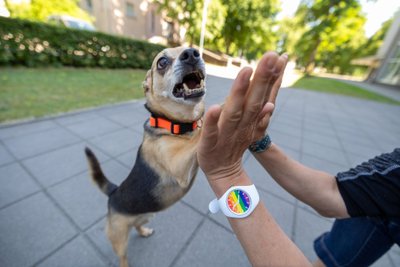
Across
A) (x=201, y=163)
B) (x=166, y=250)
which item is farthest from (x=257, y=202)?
(x=166, y=250)

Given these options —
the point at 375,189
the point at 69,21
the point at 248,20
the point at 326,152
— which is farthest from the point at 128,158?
the point at 248,20

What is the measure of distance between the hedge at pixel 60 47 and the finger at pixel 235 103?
1005 cm

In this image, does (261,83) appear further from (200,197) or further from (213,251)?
(200,197)

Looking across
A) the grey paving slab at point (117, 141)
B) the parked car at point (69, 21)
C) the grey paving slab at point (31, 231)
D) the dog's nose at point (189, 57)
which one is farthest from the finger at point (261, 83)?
the parked car at point (69, 21)

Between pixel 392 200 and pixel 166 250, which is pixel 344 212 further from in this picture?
pixel 166 250

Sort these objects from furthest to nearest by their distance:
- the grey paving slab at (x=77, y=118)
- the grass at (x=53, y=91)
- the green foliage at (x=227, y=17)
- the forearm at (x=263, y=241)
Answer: the green foliage at (x=227, y=17) → the grass at (x=53, y=91) → the grey paving slab at (x=77, y=118) → the forearm at (x=263, y=241)

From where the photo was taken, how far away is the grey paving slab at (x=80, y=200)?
84.6 inches

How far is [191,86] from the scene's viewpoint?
5.35ft

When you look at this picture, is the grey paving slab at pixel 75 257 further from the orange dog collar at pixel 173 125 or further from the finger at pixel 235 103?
the finger at pixel 235 103

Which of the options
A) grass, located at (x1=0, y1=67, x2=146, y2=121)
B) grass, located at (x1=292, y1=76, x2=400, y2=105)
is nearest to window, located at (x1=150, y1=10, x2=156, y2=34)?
grass, located at (x1=0, y1=67, x2=146, y2=121)

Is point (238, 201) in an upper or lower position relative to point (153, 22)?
lower

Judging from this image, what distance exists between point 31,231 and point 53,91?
527cm

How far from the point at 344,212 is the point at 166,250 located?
1.63m

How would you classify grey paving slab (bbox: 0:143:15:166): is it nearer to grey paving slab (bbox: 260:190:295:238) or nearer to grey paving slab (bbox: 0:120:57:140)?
grey paving slab (bbox: 0:120:57:140)
